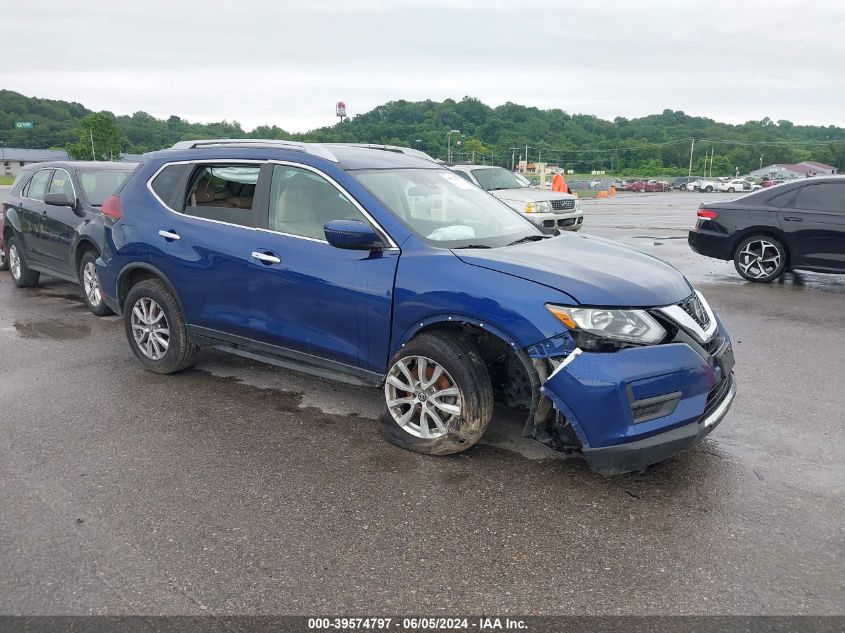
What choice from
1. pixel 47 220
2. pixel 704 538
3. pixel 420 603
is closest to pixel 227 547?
pixel 420 603

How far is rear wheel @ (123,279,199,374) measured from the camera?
5.34 m

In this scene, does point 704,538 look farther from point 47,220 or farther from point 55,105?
point 55,105

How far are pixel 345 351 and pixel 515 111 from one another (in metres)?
130

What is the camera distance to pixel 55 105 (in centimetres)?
13675

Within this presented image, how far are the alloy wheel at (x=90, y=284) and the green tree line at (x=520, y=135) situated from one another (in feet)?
260

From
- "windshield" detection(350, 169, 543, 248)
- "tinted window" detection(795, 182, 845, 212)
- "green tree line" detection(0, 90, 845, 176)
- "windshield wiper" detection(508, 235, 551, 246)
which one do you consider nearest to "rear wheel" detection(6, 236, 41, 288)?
"windshield" detection(350, 169, 543, 248)

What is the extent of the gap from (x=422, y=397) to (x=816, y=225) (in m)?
7.26

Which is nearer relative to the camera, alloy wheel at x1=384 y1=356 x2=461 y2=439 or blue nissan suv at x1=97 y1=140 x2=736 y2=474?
blue nissan suv at x1=97 y1=140 x2=736 y2=474

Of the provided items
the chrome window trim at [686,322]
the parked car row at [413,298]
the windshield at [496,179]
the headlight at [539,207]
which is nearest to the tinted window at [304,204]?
the parked car row at [413,298]

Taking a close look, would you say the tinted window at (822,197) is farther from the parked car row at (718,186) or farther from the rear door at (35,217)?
the parked car row at (718,186)

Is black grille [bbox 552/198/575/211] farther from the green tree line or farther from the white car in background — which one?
the green tree line

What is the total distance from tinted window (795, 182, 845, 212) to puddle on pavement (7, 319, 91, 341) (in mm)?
8900

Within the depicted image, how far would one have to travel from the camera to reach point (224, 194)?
16.6 ft

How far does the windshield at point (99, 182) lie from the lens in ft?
27.6
